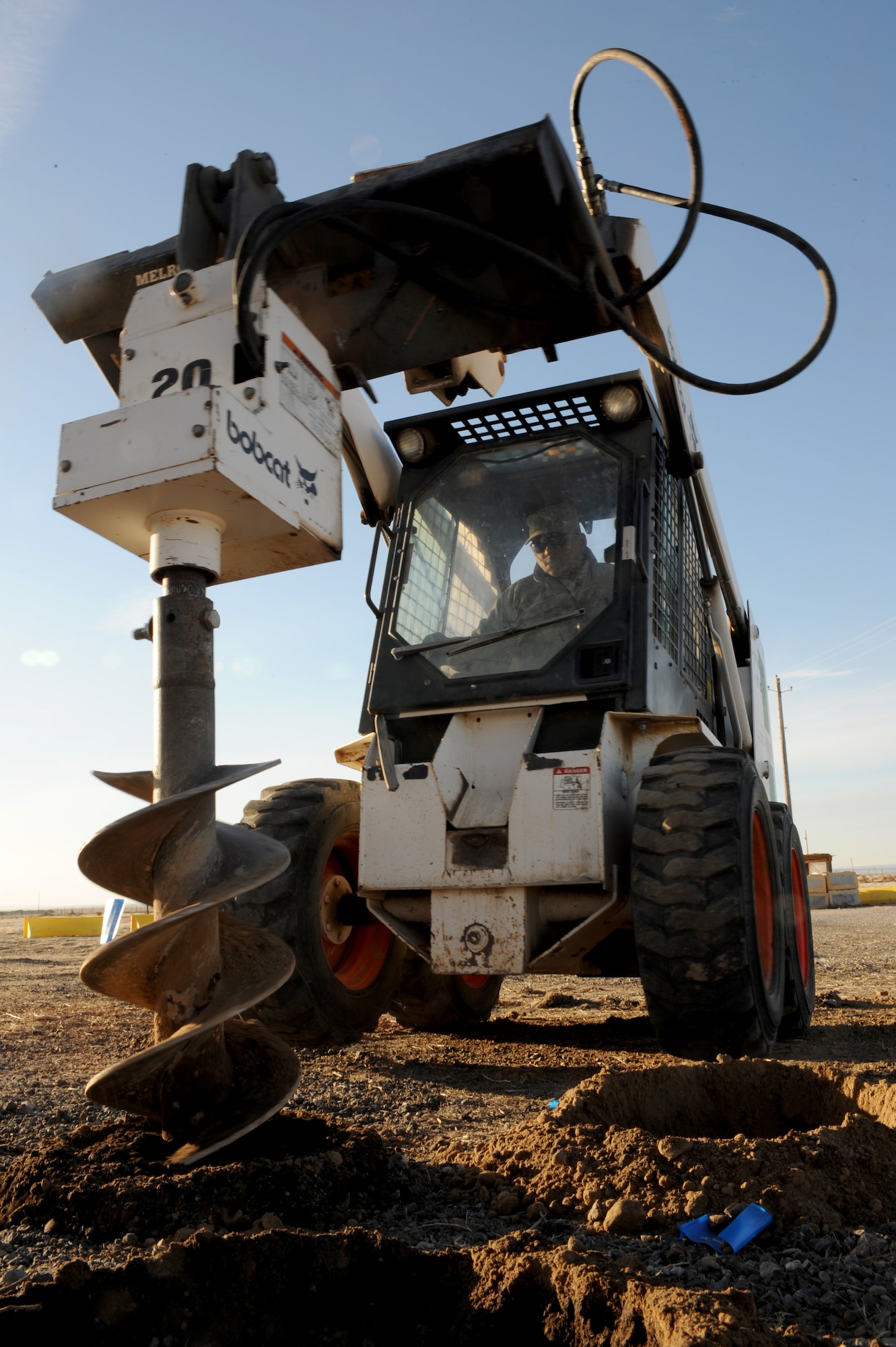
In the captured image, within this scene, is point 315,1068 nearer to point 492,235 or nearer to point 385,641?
point 385,641

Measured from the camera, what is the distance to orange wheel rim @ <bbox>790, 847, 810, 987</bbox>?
217 inches

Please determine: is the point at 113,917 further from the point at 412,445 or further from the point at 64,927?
the point at 412,445

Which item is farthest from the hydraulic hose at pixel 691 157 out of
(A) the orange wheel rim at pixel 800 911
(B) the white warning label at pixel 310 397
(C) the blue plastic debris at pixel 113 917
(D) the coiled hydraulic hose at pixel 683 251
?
(C) the blue plastic debris at pixel 113 917

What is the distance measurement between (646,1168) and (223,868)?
127 cm

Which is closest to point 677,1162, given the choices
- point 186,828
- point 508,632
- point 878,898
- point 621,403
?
point 186,828

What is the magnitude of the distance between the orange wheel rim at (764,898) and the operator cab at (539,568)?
702 millimetres

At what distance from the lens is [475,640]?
454cm

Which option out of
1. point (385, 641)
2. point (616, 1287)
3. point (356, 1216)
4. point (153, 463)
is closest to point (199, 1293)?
point (356, 1216)

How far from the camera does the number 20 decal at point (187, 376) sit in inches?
104

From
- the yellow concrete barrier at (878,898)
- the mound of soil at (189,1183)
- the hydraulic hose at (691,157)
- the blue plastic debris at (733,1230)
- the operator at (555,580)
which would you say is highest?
the hydraulic hose at (691,157)

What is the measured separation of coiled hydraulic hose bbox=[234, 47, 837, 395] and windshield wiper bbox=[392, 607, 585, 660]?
162cm

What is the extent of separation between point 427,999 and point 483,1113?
1927 mm

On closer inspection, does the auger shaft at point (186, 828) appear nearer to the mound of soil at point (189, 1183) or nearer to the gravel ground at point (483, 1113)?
the mound of soil at point (189, 1183)

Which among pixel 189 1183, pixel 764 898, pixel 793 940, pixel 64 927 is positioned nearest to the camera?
pixel 189 1183
